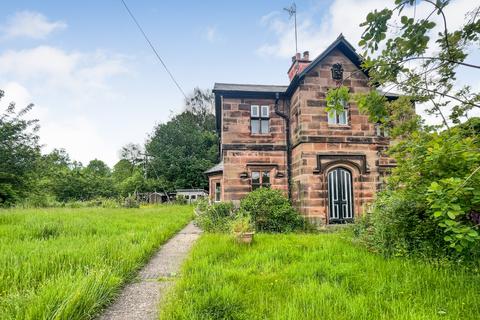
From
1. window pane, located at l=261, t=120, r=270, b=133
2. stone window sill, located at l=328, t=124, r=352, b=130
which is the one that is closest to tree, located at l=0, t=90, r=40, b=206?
window pane, located at l=261, t=120, r=270, b=133

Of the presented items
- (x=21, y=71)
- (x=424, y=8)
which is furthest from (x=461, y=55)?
(x=21, y=71)

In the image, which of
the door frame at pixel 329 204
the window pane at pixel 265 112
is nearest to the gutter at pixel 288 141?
the window pane at pixel 265 112

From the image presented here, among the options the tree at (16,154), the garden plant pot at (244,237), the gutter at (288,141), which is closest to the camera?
the garden plant pot at (244,237)

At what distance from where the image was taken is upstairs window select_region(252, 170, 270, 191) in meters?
11.0

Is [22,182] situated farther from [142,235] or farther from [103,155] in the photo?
[103,155]

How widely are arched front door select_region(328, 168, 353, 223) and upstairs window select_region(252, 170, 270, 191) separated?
107 inches

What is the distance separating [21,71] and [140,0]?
681 cm

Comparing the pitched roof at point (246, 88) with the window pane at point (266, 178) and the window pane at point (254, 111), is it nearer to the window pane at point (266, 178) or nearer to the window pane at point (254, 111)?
the window pane at point (254, 111)

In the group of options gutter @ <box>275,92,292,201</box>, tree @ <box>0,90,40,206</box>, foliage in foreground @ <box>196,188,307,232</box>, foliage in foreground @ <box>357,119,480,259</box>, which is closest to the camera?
foliage in foreground @ <box>357,119,480,259</box>

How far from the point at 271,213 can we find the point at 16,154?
19477 millimetres

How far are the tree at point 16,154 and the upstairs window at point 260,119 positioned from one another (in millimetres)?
17468

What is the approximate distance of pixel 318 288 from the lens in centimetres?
316

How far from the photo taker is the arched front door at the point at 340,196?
32.2ft

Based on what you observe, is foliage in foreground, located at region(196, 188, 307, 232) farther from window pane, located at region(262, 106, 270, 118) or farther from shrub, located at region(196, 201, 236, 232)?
window pane, located at region(262, 106, 270, 118)
